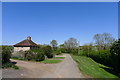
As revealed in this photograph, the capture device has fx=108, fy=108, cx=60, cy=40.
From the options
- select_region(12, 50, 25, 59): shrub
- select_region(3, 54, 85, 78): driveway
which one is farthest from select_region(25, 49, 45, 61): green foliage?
select_region(3, 54, 85, 78): driveway

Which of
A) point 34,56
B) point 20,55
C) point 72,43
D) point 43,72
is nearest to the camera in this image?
point 43,72

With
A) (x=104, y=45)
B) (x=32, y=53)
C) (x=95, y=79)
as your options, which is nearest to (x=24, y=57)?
(x=32, y=53)

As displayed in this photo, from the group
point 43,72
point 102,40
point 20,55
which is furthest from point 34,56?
point 102,40

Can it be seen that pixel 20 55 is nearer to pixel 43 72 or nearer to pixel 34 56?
pixel 34 56

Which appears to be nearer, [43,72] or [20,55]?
[43,72]

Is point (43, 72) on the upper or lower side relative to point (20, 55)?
lower

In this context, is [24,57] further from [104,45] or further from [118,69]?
[104,45]

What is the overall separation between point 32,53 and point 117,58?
46.1ft

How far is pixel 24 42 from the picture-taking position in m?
31.7

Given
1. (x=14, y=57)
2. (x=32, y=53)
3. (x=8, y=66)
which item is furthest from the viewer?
(x=14, y=57)

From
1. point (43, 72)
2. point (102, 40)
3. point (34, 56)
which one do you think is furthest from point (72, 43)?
point (43, 72)

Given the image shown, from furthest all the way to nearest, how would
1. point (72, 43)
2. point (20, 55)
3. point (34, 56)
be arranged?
1. point (72, 43)
2. point (20, 55)
3. point (34, 56)

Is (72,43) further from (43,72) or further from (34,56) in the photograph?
(43,72)

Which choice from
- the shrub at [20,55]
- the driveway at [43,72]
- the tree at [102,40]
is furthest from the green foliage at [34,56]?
the tree at [102,40]
